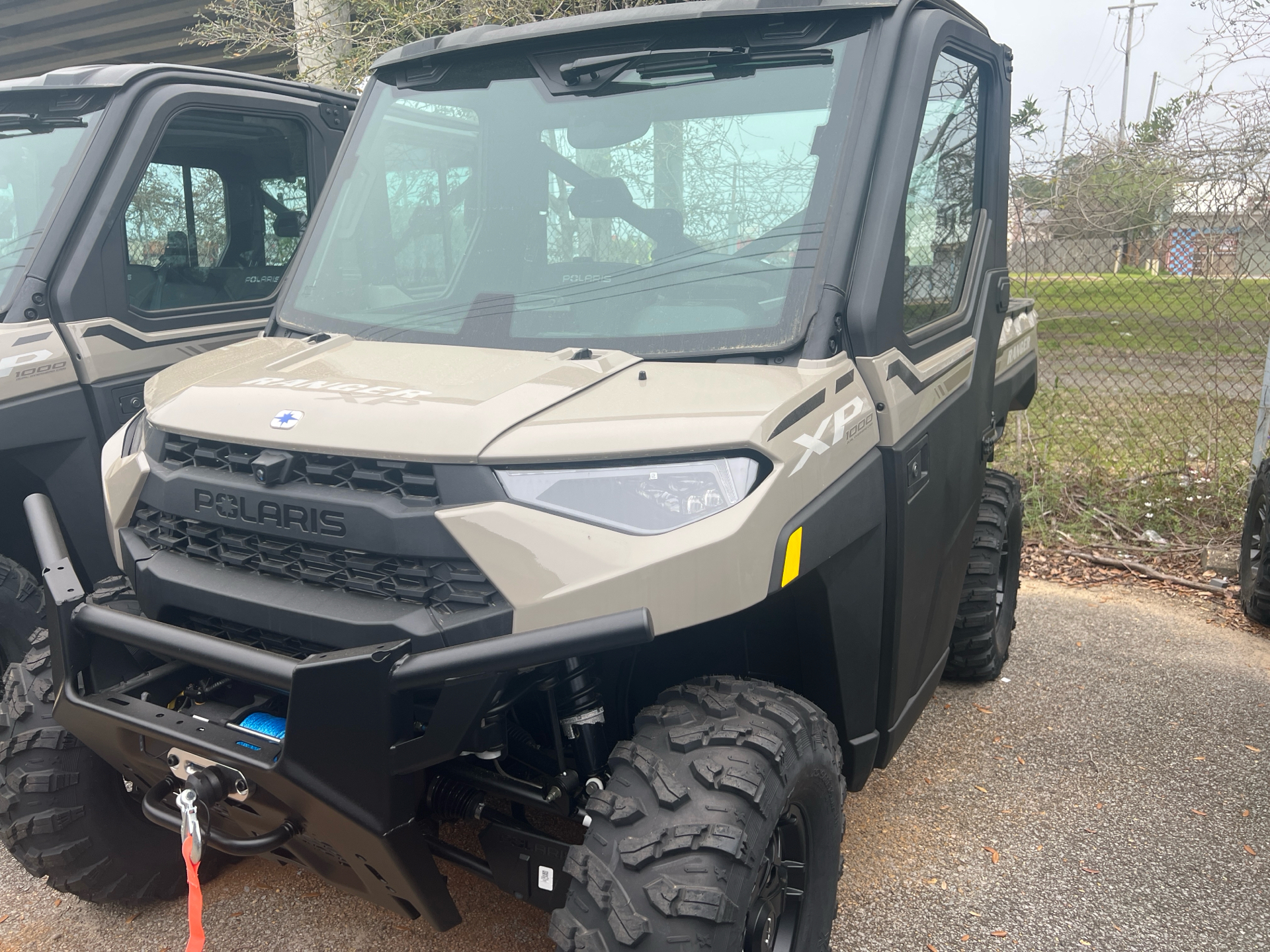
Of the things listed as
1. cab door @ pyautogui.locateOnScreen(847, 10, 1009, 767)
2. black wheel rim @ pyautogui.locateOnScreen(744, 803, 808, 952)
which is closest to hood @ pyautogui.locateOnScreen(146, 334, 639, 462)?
cab door @ pyautogui.locateOnScreen(847, 10, 1009, 767)

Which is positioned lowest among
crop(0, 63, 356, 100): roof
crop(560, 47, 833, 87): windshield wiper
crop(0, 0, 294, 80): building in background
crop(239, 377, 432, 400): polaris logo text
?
crop(239, 377, 432, 400): polaris logo text

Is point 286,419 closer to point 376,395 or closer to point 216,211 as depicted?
point 376,395

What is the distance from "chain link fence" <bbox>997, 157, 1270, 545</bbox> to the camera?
18.7 ft

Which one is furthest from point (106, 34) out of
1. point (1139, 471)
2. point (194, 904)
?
point (194, 904)

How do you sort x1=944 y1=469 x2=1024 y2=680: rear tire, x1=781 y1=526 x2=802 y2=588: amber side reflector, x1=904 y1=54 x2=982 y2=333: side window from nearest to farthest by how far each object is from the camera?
x1=781 y1=526 x2=802 y2=588: amber side reflector → x1=904 y1=54 x2=982 y2=333: side window → x1=944 y1=469 x2=1024 y2=680: rear tire

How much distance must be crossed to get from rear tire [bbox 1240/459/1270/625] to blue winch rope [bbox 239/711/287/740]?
4.41 metres

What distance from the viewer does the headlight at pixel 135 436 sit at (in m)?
2.37

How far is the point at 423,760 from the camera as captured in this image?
1829 mm

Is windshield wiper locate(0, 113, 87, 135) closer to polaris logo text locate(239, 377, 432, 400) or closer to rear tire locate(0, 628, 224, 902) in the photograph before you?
rear tire locate(0, 628, 224, 902)

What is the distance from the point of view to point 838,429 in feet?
7.12

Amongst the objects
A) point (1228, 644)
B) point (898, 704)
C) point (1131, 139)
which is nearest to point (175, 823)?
point (898, 704)

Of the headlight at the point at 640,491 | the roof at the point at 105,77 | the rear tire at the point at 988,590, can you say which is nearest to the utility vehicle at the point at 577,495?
the headlight at the point at 640,491

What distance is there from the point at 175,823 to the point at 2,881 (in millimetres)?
1415

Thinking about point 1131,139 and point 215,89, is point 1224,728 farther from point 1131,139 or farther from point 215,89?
point 215,89
